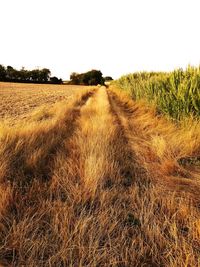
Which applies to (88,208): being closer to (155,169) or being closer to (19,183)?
(19,183)

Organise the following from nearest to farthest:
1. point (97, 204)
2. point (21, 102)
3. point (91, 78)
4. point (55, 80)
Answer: point (97, 204) < point (21, 102) < point (91, 78) < point (55, 80)

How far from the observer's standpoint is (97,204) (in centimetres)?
242

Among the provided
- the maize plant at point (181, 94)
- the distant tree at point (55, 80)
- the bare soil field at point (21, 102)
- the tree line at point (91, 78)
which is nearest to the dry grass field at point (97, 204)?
the maize plant at point (181, 94)

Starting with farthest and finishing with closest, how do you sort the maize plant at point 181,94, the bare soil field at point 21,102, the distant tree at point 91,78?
the distant tree at point 91,78 < the bare soil field at point 21,102 < the maize plant at point 181,94

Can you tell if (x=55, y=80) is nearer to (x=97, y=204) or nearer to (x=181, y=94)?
(x=181, y=94)

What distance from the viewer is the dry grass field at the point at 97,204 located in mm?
1764

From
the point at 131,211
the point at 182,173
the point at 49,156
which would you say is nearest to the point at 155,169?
the point at 182,173

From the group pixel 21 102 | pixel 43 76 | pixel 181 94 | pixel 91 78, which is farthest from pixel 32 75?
pixel 181 94

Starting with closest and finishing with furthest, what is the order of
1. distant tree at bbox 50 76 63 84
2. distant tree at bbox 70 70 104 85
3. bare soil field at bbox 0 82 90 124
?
bare soil field at bbox 0 82 90 124, distant tree at bbox 70 70 104 85, distant tree at bbox 50 76 63 84

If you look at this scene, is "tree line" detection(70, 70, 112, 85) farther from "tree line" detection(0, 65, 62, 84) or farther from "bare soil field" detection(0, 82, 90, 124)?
"bare soil field" detection(0, 82, 90, 124)

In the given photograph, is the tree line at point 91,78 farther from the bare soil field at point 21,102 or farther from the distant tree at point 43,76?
the bare soil field at point 21,102

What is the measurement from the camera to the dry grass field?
1.76 m

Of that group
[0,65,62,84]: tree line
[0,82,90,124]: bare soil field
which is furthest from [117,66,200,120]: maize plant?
[0,65,62,84]: tree line

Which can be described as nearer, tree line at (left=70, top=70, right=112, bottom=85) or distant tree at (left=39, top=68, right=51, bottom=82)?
tree line at (left=70, top=70, right=112, bottom=85)
